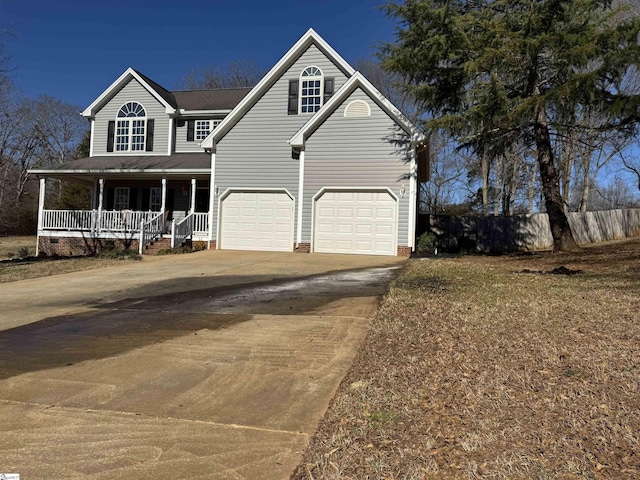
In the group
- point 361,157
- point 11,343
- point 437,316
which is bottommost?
point 11,343

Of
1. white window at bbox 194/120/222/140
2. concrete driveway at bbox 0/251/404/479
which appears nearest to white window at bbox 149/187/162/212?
white window at bbox 194/120/222/140

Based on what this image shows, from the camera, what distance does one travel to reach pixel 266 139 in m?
15.9

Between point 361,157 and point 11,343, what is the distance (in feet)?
38.0

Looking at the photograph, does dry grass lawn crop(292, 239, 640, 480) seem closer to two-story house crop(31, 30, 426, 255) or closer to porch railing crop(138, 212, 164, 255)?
two-story house crop(31, 30, 426, 255)

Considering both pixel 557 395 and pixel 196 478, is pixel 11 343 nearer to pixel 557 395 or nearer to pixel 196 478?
pixel 196 478

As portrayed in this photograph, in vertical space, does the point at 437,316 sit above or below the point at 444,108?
below

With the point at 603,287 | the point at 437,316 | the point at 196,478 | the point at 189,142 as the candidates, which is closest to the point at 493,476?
the point at 196,478

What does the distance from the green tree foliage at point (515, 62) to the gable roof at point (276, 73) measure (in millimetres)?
2645

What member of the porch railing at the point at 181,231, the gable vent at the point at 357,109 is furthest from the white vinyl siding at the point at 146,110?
the gable vent at the point at 357,109

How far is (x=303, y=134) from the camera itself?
1462 cm

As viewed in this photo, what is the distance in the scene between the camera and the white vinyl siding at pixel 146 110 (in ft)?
64.4

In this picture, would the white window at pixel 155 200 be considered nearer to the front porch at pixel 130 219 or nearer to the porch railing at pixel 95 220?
the front porch at pixel 130 219

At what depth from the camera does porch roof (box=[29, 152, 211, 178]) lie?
1727 cm

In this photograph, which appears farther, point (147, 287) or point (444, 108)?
point (444, 108)
